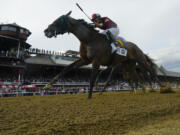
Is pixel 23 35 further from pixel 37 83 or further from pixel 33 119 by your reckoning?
pixel 33 119

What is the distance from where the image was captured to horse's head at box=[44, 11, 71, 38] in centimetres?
504

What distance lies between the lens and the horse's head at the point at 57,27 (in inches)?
199

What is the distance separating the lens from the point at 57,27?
5070 mm

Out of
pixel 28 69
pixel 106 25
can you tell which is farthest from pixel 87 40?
pixel 28 69

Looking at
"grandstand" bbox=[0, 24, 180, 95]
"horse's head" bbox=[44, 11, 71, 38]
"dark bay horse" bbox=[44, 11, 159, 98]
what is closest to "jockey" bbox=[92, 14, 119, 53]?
"dark bay horse" bbox=[44, 11, 159, 98]

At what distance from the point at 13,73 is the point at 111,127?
75.4 ft

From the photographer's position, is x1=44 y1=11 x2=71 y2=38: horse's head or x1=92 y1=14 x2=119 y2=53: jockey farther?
x1=92 y1=14 x2=119 y2=53: jockey

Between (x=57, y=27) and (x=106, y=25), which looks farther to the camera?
(x=106, y=25)

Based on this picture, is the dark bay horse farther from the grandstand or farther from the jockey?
the grandstand

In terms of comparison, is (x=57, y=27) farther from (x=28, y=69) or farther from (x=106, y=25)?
(x=28, y=69)

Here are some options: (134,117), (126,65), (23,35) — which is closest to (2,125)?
(134,117)

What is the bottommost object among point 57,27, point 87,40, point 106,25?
point 87,40

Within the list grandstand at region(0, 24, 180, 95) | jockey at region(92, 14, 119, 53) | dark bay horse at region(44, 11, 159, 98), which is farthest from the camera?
grandstand at region(0, 24, 180, 95)

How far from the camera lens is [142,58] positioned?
23.7 feet
